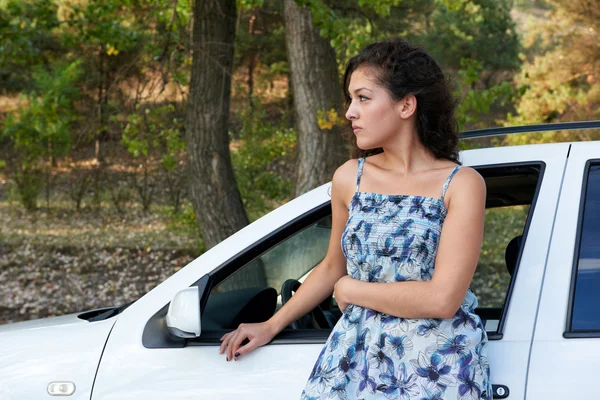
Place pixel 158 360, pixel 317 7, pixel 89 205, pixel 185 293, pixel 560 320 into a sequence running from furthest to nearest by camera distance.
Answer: pixel 89 205, pixel 317 7, pixel 158 360, pixel 185 293, pixel 560 320

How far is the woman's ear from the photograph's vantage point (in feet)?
7.55

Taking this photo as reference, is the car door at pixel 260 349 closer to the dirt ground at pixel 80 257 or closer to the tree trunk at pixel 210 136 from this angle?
the tree trunk at pixel 210 136

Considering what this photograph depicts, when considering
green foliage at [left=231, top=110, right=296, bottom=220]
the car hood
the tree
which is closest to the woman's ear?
the car hood

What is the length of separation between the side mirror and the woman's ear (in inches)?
31.4

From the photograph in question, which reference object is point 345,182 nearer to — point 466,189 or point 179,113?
point 466,189

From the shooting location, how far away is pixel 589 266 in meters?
2.26

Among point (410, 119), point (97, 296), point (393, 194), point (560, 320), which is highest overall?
point (410, 119)

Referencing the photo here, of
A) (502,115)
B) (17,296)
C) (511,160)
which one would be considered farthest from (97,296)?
(502,115)

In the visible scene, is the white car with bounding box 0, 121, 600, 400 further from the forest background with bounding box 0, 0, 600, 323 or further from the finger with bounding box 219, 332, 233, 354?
the forest background with bounding box 0, 0, 600, 323

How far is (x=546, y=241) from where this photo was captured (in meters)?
2.30

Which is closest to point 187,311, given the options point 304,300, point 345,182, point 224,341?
point 224,341

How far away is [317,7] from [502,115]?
68.6 feet

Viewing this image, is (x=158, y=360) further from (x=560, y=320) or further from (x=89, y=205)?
(x=89, y=205)

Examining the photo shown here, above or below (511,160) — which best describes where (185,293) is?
below
